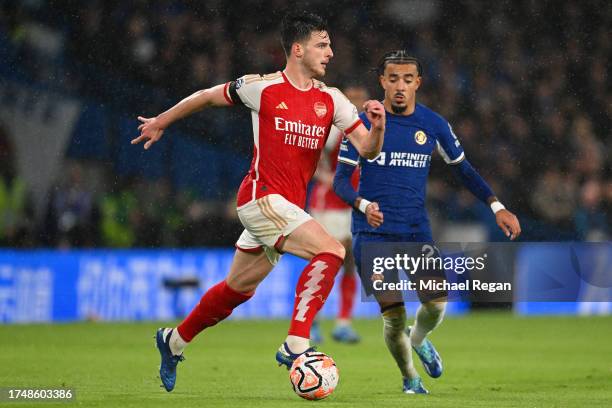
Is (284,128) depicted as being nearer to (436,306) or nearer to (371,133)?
(371,133)

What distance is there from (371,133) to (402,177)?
1.03 metres

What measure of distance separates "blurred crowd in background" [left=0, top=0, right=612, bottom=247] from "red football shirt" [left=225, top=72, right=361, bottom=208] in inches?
293

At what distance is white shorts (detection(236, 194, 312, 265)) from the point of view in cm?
620

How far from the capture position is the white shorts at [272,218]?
6199mm

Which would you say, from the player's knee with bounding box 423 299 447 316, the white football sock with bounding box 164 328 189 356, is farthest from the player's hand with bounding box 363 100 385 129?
the white football sock with bounding box 164 328 189 356

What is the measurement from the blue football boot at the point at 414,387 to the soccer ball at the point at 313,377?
1.07 meters

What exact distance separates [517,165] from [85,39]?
6.55 metres

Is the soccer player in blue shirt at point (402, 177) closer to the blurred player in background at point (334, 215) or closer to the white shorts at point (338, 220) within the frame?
the blurred player in background at point (334, 215)

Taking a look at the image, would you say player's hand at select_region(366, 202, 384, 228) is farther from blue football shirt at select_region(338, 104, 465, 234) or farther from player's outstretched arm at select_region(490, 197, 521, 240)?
player's outstretched arm at select_region(490, 197, 521, 240)

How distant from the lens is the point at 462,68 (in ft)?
63.7

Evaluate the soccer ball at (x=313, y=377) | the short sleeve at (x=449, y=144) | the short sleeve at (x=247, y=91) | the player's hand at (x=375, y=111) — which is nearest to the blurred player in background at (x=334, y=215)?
the short sleeve at (x=449, y=144)

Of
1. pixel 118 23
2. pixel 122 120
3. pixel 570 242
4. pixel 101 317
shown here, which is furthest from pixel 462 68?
pixel 101 317

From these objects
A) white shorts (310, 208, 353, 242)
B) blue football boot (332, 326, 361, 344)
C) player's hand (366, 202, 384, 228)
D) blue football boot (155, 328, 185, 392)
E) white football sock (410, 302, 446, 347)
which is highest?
player's hand (366, 202, 384, 228)

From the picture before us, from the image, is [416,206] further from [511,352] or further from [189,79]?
[189,79]
